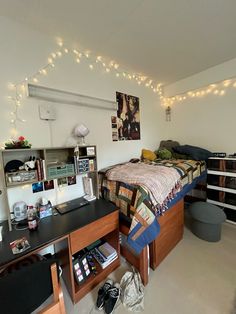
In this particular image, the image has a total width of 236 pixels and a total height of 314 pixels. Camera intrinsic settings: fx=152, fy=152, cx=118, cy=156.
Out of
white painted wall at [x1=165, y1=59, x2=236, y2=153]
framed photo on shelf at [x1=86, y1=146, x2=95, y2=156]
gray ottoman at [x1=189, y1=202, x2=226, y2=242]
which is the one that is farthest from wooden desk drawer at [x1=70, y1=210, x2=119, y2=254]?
white painted wall at [x1=165, y1=59, x2=236, y2=153]

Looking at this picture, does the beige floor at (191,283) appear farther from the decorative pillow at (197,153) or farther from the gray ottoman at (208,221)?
the decorative pillow at (197,153)

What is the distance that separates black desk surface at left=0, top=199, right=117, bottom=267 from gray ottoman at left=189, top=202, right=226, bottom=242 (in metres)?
1.23

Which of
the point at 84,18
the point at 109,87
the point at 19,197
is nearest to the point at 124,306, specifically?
the point at 19,197

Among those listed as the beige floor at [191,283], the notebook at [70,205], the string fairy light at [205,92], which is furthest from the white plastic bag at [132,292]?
the string fairy light at [205,92]

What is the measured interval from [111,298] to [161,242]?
73 cm

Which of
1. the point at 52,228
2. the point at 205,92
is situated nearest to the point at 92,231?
the point at 52,228

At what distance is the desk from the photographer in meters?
1.12

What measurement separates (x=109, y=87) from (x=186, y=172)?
169 cm

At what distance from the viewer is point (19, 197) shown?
1.52 m

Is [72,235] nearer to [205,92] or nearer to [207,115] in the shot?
[207,115]

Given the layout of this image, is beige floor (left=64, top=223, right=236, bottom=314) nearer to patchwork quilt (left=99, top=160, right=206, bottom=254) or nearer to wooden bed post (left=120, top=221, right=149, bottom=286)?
wooden bed post (left=120, top=221, right=149, bottom=286)

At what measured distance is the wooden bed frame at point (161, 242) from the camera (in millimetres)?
1488

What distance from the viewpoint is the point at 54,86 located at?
1.73m

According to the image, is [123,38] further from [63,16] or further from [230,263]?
[230,263]
